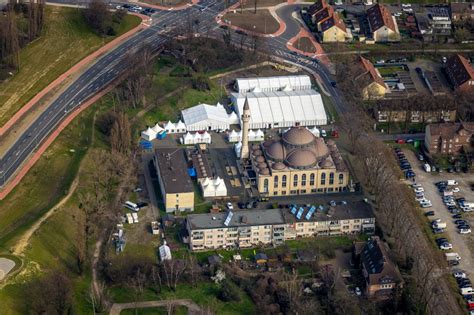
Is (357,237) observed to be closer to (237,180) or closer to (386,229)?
(386,229)

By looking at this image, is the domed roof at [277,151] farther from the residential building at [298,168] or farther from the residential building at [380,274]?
the residential building at [380,274]

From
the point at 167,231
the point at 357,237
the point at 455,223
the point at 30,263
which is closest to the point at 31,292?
the point at 30,263

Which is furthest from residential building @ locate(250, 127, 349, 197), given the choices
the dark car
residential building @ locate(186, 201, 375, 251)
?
the dark car

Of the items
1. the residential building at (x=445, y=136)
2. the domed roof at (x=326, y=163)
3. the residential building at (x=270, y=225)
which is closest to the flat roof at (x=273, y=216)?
the residential building at (x=270, y=225)

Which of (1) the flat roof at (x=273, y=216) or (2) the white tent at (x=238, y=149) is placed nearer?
(1) the flat roof at (x=273, y=216)

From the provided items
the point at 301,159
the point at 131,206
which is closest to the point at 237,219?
the point at 301,159

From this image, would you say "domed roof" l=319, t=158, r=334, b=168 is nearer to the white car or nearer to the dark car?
the white car
